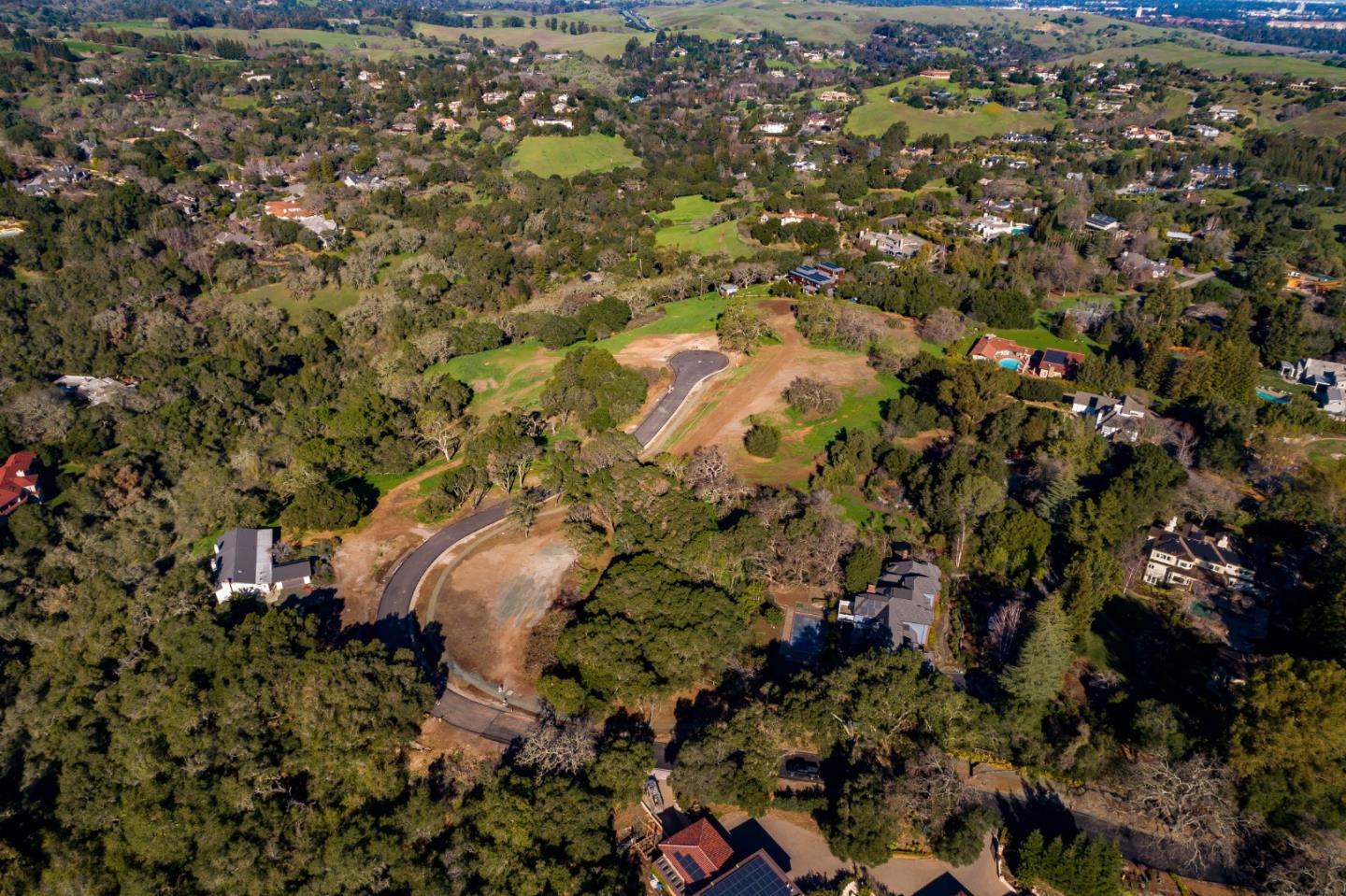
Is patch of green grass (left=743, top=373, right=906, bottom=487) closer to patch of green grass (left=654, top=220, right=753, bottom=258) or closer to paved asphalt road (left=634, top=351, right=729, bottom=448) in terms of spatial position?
paved asphalt road (left=634, top=351, right=729, bottom=448)

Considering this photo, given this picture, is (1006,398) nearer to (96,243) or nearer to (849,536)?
(849,536)

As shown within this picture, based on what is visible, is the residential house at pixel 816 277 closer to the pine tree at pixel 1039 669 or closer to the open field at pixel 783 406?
the open field at pixel 783 406

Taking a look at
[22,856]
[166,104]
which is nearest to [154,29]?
[166,104]

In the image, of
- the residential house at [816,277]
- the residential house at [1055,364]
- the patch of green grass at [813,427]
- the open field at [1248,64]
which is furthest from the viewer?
the open field at [1248,64]

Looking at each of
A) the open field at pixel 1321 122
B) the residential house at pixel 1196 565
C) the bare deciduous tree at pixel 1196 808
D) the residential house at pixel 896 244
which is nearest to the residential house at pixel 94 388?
the bare deciduous tree at pixel 1196 808

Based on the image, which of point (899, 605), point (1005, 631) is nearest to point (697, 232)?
point (899, 605)

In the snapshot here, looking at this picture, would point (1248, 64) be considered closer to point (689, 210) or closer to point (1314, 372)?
point (689, 210)

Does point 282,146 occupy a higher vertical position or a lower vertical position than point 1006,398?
higher
